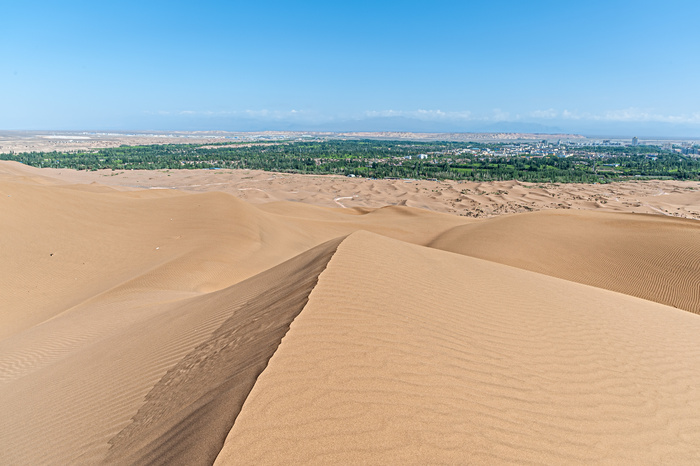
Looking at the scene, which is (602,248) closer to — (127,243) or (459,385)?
(459,385)

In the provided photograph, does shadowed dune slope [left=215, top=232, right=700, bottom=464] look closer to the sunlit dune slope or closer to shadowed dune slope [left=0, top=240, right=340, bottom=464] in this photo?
shadowed dune slope [left=0, top=240, right=340, bottom=464]

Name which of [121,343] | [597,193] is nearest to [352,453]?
[121,343]

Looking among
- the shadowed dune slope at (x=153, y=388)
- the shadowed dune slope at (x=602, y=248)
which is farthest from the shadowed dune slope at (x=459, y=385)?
the shadowed dune slope at (x=602, y=248)

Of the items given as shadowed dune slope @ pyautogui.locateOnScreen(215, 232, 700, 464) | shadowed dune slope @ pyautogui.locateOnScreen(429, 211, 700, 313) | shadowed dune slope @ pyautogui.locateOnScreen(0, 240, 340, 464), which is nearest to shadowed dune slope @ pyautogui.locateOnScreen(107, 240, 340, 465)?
shadowed dune slope @ pyautogui.locateOnScreen(0, 240, 340, 464)

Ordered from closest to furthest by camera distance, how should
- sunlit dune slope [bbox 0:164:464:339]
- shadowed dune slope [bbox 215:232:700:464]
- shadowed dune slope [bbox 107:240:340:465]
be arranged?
shadowed dune slope [bbox 215:232:700:464] < shadowed dune slope [bbox 107:240:340:465] < sunlit dune slope [bbox 0:164:464:339]

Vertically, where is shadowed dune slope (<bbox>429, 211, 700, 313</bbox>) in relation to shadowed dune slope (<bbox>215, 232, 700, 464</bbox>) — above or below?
below

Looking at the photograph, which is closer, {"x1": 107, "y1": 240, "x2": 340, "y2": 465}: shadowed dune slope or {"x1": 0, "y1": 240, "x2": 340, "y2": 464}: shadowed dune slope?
{"x1": 107, "y1": 240, "x2": 340, "y2": 465}: shadowed dune slope
